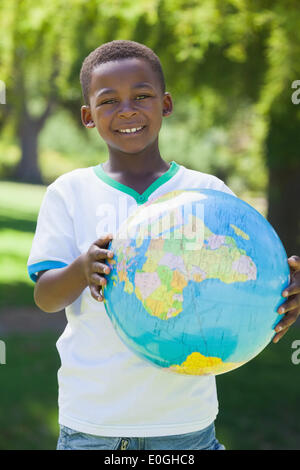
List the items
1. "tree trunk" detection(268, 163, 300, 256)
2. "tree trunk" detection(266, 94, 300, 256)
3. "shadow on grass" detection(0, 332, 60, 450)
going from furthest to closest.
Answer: "tree trunk" detection(268, 163, 300, 256) → "tree trunk" detection(266, 94, 300, 256) → "shadow on grass" detection(0, 332, 60, 450)

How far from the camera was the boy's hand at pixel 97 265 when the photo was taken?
2.13 meters

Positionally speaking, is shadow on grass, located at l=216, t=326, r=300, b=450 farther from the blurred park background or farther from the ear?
the ear

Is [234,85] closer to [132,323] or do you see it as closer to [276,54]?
[276,54]

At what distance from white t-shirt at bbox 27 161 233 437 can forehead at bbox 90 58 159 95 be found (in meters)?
0.32

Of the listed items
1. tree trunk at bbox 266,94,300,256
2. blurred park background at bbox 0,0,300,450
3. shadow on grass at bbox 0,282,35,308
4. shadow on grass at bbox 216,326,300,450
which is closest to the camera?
shadow on grass at bbox 216,326,300,450

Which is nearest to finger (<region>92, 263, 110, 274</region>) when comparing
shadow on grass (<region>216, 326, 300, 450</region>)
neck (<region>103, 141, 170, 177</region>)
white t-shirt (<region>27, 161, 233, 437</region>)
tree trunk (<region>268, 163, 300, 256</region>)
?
white t-shirt (<region>27, 161, 233, 437</region>)

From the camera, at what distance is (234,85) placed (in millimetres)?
8289

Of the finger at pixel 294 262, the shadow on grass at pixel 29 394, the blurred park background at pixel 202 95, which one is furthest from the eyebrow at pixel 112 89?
the shadow on grass at pixel 29 394

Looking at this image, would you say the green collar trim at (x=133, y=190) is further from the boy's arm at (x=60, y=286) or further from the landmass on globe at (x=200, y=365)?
the landmass on globe at (x=200, y=365)

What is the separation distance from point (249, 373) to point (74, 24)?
3592 mm

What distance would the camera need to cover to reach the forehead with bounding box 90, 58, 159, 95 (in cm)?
239

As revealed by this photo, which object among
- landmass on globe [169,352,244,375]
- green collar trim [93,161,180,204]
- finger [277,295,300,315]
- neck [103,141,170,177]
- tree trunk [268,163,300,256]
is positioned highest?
tree trunk [268,163,300,256]

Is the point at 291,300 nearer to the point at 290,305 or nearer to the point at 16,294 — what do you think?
the point at 290,305
